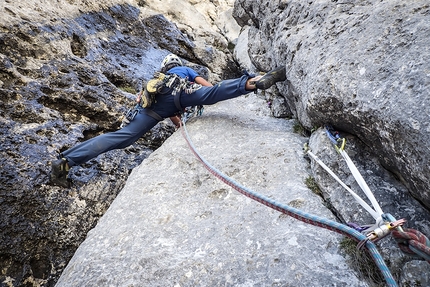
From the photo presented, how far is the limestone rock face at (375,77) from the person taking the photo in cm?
198

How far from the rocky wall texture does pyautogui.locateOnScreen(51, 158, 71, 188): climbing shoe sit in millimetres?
122

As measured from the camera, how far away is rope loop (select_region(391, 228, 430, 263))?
5.24 ft

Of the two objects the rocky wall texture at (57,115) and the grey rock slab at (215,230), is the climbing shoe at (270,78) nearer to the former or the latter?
the grey rock slab at (215,230)

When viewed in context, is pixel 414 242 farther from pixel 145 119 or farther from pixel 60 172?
pixel 145 119

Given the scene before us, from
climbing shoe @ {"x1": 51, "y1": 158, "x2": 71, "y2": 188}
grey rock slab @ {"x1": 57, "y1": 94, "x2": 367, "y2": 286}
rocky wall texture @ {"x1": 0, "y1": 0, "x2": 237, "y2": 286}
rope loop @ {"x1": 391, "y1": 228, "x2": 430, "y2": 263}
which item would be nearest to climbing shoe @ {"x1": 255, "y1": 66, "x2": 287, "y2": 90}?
grey rock slab @ {"x1": 57, "y1": 94, "x2": 367, "y2": 286}

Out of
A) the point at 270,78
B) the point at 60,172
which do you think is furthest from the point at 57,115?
the point at 270,78

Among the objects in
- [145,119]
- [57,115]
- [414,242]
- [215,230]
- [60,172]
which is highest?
[57,115]

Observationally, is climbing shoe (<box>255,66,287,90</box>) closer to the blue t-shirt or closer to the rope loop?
the blue t-shirt

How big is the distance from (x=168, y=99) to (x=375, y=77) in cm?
344

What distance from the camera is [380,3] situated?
9.77 feet

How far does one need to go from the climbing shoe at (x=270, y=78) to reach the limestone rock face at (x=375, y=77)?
0.37 m

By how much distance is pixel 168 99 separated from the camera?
4.95 m


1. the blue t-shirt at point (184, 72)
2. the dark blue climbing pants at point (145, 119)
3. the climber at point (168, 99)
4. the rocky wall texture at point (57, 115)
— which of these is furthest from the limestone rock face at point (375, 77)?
the rocky wall texture at point (57, 115)

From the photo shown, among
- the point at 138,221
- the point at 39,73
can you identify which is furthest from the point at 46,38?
the point at 138,221
